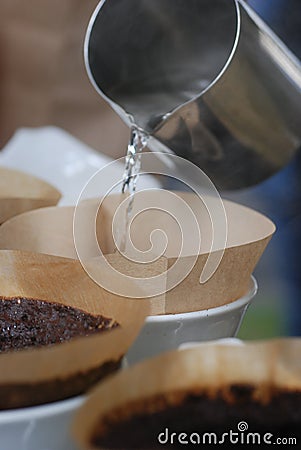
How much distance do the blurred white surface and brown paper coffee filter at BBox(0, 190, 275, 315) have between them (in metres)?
0.36

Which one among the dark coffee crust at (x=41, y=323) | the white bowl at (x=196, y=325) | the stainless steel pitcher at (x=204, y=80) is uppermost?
the stainless steel pitcher at (x=204, y=80)

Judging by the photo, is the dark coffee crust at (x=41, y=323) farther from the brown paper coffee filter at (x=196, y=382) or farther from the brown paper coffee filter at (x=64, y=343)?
the brown paper coffee filter at (x=196, y=382)

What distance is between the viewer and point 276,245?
2.80 ft

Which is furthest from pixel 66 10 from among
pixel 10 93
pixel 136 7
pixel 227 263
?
pixel 227 263

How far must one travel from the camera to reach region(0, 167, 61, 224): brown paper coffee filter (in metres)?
0.84

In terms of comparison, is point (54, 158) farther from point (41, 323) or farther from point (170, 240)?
point (41, 323)

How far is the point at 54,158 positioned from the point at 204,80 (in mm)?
549

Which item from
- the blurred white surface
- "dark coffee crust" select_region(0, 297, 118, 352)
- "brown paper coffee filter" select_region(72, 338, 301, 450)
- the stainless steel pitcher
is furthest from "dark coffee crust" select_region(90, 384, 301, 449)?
the blurred white surface

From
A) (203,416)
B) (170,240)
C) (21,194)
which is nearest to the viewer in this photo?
(203,416)

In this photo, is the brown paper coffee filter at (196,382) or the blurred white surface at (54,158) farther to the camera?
the blurred white surface at (54,158)

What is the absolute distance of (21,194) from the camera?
88cm

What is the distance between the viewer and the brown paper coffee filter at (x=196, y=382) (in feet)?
1.23

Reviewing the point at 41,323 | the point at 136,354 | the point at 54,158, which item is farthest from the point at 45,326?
the point at 54,158

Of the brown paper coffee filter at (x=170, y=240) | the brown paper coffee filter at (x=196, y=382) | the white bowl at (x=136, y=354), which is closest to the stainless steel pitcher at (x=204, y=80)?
the brown paper coffee filter at (x=170, y=240)
